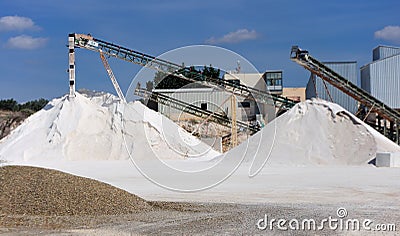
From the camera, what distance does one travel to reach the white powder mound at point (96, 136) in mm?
30688

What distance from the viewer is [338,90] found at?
43.8 m

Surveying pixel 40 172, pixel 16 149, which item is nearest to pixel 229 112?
pixel 16 149

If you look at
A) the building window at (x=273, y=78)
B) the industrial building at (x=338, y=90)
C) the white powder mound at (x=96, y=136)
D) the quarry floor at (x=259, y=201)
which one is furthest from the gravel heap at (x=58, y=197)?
the building window at (x=273, y=78)

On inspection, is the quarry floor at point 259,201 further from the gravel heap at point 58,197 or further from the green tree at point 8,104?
the green tree at point 8,104

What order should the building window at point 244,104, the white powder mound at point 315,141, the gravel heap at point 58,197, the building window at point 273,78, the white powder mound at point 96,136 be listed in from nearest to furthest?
the gravel heap at point 58,197
the white powder mound at point 315,141
the white powder mound at point 96,136
the building window at point 244,104
the building window at point 273,78

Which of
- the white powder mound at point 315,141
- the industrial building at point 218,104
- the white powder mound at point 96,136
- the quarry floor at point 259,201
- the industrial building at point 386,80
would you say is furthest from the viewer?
the industrial building at point 386,80

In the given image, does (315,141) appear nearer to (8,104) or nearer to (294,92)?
(294,92)

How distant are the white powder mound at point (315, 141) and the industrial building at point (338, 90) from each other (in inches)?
569

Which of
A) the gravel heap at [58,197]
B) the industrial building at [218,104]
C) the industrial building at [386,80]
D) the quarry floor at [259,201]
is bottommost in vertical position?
the quarry floor at [259,201]

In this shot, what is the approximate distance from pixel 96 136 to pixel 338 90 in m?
20.5

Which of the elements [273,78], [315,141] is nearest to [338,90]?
[273,78]

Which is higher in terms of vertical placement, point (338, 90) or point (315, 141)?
point (338, 90)

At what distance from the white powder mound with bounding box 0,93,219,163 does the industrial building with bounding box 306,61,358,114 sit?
46.3 ft

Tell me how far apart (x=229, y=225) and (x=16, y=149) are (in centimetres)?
2362
